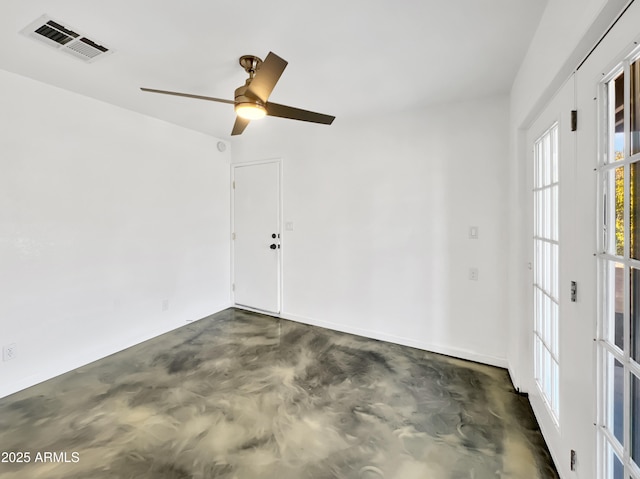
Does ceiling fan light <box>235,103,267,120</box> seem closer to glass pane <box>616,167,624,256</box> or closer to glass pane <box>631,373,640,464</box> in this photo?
glass pane <box>616,167,624,256</box>

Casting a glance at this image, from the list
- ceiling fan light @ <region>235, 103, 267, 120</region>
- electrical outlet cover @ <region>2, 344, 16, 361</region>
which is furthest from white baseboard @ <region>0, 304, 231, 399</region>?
ceiling fan light @ <region>235, 103, 267, 120</region>

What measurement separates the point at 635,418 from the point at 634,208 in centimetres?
66

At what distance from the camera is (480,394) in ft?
7.45

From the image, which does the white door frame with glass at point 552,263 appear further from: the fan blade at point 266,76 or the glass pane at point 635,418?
the fan blade at point 266,76

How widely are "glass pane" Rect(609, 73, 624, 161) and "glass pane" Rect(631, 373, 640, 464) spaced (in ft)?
2.39

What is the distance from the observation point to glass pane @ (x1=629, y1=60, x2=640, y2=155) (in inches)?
36.2

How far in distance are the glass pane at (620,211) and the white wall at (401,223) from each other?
1.76 metres

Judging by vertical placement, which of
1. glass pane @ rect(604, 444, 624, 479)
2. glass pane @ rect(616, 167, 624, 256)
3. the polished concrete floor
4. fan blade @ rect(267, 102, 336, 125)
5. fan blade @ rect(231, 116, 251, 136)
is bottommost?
the polished concrete floor

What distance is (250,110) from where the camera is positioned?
6.50 ft

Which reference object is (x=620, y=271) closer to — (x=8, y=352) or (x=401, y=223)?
(x=401, y=223)

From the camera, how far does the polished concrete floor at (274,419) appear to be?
1.64 m

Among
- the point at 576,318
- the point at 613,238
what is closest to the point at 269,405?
the point at 576,318

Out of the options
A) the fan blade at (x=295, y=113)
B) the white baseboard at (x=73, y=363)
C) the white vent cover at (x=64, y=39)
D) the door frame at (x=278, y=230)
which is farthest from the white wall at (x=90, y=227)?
the fan blade at (x=295, y=113)

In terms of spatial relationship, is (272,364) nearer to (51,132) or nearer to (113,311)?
(113,311)
